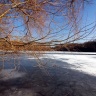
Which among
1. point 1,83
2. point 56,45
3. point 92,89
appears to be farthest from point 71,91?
point 56,45

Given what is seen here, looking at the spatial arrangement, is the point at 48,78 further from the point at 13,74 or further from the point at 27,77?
the point at 13,74

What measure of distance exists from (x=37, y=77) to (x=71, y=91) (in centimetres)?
158

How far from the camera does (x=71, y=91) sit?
15.5 feet

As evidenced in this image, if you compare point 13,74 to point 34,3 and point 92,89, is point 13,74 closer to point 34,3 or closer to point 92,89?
point 92,89

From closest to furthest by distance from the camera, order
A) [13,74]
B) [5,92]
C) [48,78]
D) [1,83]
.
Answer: [5,92], [1,83], [48,78], [13,74]

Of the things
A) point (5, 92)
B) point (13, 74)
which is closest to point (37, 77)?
point (13, 74)

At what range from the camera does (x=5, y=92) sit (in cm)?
462

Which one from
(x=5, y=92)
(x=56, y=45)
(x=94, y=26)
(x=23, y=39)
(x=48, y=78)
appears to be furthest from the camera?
(x=48, y=78)

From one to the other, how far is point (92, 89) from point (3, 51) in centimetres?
285

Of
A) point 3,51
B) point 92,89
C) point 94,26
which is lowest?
point 92,89

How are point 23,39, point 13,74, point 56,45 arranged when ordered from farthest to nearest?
point 13,74
point 23,39
point 56,45

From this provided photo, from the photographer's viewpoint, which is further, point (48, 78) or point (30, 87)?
point (48, 78)

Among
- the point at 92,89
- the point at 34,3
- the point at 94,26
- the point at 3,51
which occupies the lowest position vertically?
the point at 92,89

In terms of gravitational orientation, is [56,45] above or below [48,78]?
above
